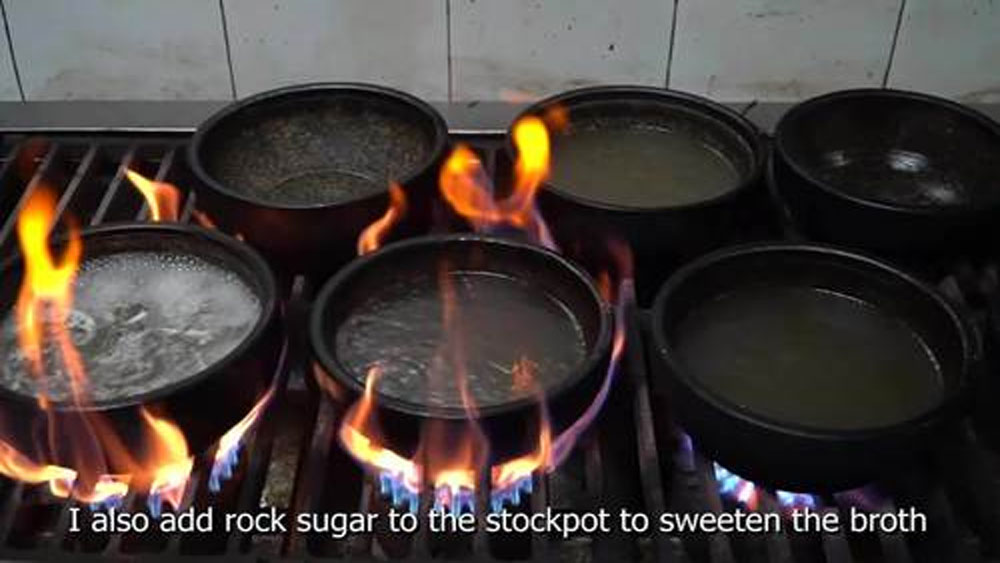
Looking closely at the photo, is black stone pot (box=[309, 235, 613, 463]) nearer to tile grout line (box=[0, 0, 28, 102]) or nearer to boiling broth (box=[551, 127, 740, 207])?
boiling broth (box=[551, 127, 740, 207])

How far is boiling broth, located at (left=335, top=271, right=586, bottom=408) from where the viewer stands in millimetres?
1049

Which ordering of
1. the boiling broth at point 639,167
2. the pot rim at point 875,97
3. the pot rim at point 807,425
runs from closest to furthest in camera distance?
the pot rim at point 807,425 < the pot rim at point 875,97 < the boiling broth at point 639,167

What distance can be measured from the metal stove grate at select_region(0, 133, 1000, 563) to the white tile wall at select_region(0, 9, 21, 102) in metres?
0.32

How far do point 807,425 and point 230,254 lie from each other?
0.58 m

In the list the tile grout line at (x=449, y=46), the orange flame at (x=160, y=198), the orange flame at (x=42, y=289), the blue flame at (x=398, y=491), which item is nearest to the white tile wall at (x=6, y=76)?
the orange flame at (x=160, y=198)

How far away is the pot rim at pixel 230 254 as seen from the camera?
36.9 inches

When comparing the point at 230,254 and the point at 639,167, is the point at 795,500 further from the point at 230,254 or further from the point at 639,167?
the point at 230,254

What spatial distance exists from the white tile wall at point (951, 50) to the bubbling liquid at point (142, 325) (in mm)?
863

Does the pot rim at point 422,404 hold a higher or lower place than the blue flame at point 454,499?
higher

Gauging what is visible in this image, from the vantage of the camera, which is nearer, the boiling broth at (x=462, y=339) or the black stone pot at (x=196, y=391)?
the black stone pot at (x=196, y=391)

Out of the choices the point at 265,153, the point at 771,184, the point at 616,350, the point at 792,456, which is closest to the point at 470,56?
the point at 265,153

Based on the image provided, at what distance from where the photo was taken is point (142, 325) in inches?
43.9

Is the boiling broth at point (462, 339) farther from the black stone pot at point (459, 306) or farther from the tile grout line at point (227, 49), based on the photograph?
the tile grout line at point (227, 49)

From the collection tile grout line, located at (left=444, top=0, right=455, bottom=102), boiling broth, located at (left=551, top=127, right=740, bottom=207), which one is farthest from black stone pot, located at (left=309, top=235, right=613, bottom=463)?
tile grout line, located at (left=444, top=0, right=455, bottom=102)
